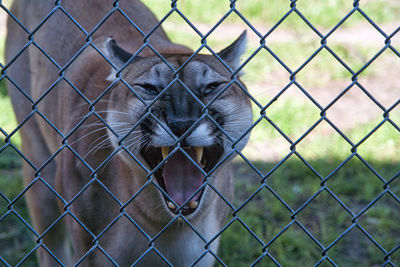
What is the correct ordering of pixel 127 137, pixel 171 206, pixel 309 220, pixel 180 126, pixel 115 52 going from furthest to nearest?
pixel 309 220 → pixel 115 52 → pixel 127 137 → pixel 171 206 → pixel 180 126

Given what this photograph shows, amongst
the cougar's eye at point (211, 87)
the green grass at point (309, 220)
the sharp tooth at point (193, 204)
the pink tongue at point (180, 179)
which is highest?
the cougar's eye at point (211, 87)

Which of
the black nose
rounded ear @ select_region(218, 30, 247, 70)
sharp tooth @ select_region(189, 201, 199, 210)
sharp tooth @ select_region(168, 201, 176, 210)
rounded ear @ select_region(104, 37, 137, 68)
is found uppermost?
rounded ear @ select_region(104, 37, 137, 68)

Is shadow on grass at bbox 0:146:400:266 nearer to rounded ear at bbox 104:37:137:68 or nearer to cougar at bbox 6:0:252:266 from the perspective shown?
cougar at bbox 6:0:252:266

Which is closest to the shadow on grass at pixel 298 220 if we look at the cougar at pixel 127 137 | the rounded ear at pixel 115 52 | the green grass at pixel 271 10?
the cougar at pixel 127 137

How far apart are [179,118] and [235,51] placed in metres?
0.79

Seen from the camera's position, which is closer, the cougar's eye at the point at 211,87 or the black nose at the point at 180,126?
the black nose at the point at 180,126

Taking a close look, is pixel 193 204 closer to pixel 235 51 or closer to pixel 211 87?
pixel 211 87

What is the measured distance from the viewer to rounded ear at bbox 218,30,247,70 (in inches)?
121

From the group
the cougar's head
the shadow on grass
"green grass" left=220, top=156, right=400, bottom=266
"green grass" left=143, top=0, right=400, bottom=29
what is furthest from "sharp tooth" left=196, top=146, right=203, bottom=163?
"green grass" left=143, top=0, right=400, bottom=29

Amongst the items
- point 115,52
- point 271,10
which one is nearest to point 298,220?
point 115,52

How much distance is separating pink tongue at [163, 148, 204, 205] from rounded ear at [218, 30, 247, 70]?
0.64 m

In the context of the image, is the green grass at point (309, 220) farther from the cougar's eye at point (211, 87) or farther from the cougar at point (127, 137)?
the cougar's eye at point (211, 87)

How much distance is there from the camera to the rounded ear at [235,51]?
3068 millimetres

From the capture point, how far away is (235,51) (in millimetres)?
3104
